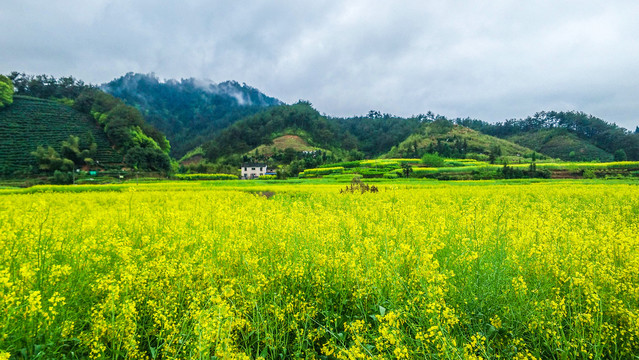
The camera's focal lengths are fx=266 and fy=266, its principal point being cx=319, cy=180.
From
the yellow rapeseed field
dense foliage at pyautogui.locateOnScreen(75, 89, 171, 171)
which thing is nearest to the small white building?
dense foliage at pyautogui.locateOnScreen(75, 89, 171, 171)

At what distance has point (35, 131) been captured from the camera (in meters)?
73.2

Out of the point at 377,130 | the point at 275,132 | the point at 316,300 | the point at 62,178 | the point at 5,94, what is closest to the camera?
the point at 316,300

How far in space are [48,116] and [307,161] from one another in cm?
8148

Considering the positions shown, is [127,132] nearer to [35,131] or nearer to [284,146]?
[35,131]

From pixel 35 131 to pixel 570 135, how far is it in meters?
187

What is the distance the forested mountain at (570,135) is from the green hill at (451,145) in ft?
45.9

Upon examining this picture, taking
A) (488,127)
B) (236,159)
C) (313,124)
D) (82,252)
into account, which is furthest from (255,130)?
(82,252)

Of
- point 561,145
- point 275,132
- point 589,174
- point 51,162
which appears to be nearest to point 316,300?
point 589,174

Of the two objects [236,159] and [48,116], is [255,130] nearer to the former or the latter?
[236,159]

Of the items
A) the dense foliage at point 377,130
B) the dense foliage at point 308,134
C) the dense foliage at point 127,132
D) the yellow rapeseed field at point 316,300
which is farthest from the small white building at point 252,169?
the yellow rapeseed field at point 316,300

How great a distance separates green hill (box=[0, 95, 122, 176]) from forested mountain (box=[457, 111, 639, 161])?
148 m

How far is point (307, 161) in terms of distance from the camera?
80.4m

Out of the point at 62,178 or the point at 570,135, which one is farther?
the point at 570,135

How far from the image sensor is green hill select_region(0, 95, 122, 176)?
60781mm
